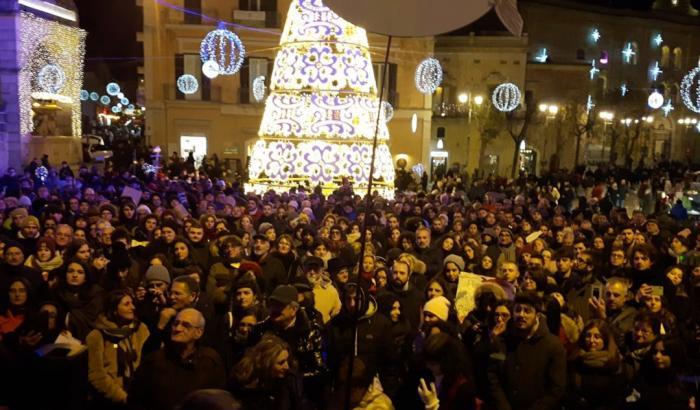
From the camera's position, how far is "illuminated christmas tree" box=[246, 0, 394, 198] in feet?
50.9

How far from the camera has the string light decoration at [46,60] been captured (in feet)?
66.9

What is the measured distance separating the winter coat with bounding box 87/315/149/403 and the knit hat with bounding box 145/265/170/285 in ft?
2.68

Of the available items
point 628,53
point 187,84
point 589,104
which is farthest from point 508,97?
point 628,53

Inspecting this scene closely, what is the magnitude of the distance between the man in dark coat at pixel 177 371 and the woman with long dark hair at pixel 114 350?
0.53 metres

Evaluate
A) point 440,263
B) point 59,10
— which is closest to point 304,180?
point 440,263

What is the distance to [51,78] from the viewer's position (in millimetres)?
22312

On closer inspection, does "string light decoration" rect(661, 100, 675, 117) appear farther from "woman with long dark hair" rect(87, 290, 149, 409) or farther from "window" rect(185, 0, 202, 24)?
"woman with long dark hair" rect(87, 290, 149, 409)

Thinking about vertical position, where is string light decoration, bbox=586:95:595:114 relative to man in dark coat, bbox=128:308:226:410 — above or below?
above

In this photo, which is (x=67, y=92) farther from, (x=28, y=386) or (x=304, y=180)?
(x=28, y=386)

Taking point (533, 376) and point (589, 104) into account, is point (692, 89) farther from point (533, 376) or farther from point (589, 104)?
point (589, 104)

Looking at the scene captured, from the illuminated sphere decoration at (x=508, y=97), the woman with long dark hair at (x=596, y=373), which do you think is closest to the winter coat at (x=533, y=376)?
the woman with long dark hair at (x=596, y=373)

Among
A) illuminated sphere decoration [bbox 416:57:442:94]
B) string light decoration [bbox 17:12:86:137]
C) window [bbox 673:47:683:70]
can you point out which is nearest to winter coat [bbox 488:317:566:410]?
illuminated sphere decoration [bbox 416:57:442:94]

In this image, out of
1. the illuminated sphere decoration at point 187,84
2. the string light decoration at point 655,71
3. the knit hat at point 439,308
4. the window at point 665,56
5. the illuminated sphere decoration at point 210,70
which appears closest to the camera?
the knit hat at point 439,308

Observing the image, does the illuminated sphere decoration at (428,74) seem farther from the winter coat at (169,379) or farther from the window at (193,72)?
the winter coat at (169,379)
